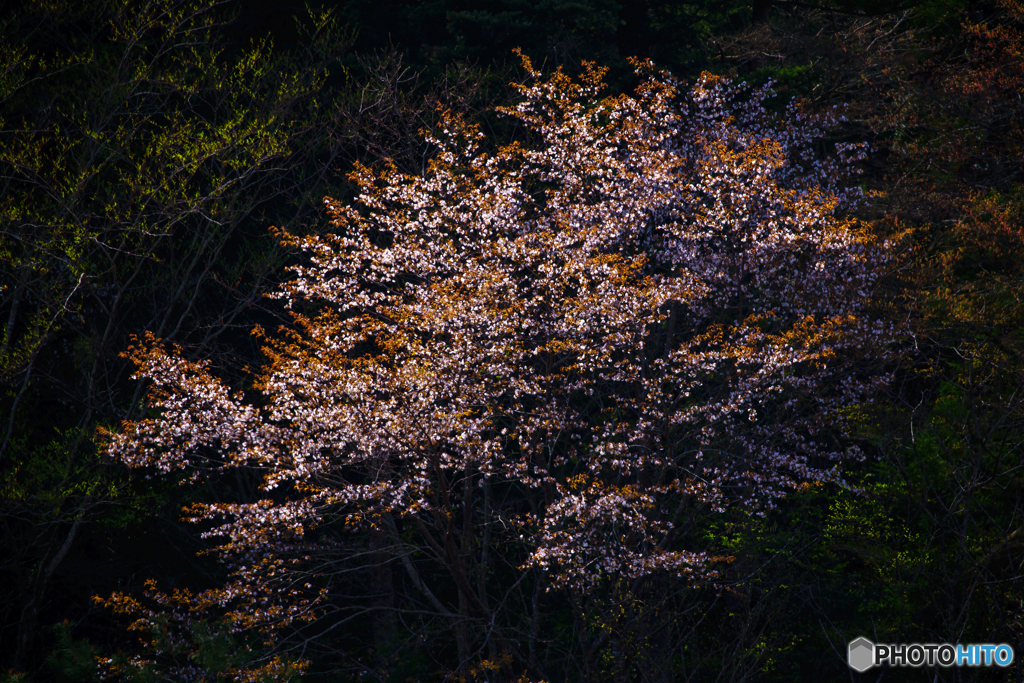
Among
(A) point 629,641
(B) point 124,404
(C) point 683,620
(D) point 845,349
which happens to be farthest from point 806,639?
(B) point 124,404

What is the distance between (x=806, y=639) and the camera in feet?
41.2

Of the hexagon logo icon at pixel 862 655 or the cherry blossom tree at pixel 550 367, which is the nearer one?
the hexagon logo icon at pixel 862 655

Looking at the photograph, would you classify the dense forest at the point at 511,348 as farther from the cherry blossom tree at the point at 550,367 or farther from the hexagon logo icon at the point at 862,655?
the hexagon logo icon at the point at 862,655

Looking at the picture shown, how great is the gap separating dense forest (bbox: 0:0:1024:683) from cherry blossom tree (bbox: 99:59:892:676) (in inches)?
3.2

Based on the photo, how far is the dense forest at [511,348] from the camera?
9.35 m

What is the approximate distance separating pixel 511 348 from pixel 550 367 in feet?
2.28

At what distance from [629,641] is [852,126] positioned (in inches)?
422

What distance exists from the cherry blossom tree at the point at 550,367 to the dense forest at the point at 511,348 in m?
0.08

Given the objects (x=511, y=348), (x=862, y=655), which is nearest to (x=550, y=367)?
(x=511, y=348)

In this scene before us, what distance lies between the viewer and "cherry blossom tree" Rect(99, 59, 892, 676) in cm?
942

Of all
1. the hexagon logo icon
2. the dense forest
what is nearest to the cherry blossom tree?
the dense forest

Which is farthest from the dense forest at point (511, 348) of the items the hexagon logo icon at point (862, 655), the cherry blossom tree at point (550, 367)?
the hexagon logo icon at point (862, 655)

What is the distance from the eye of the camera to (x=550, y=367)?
10.2 metres

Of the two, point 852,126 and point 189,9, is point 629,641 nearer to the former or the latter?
point 852,126
